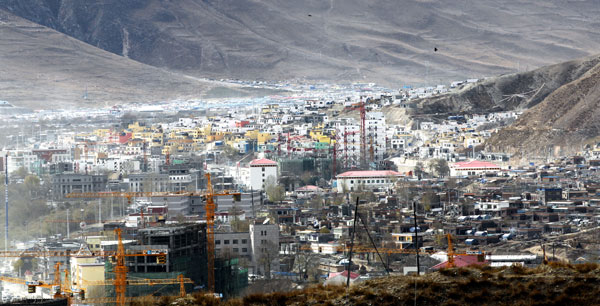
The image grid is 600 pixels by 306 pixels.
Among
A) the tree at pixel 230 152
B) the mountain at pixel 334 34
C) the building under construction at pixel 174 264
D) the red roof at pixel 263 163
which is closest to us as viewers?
the building under construction at pixel 174 264

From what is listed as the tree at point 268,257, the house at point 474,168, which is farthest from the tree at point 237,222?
the house at point 474,168

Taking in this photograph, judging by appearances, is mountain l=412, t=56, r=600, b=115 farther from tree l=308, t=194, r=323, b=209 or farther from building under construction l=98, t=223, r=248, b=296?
building under construction l=98, t=223, r=248, b=296

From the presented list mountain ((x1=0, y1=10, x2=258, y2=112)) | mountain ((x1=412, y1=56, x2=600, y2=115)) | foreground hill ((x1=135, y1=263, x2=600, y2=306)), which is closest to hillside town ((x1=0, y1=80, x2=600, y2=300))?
mountain ((x1=412, y1=56, x2=600, y2=115))

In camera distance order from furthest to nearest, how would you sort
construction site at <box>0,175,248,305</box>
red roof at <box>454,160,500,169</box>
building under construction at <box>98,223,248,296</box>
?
red roof at <box>454,160,500,169</box> < building under construction at <box>98,223,248,296</box> < construction site at <box>0,175,248,305</box>

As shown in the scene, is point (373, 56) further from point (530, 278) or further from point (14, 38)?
point (530, 278)

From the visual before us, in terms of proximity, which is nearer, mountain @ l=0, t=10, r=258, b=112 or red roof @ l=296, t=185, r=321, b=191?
red roof @ l=296, t=185, r=321, b=191

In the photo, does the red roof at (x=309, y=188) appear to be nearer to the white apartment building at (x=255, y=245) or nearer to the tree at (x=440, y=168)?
the tree at (x=440, y=168)
